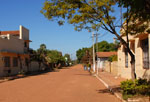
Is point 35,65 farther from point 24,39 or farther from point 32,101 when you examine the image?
point 32,101

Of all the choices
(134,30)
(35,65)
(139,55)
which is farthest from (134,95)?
(35,65)

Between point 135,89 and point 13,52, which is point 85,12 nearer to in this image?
point 135,89

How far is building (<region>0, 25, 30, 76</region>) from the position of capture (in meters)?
27.5

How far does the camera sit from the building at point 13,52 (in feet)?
90.4

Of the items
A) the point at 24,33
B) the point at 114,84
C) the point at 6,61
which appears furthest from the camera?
the point at 24,33

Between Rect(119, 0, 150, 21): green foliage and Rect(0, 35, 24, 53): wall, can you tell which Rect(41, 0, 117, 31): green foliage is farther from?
Rect(0, 35, 24, 53): wall

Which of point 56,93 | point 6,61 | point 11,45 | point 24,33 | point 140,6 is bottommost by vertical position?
point 56,93

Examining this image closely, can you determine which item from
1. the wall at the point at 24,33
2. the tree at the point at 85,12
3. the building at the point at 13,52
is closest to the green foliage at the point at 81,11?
the tree at the point at 85,12

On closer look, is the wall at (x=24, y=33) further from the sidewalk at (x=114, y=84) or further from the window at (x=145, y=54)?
the window at (x=145, y=54)

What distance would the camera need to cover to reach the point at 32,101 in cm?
955

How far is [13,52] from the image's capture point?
31.7 meters

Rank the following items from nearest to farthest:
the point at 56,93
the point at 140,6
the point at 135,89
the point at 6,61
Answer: the point at 140,6 → the point at 135,89 → the point at 56,93 → the point at 6,61

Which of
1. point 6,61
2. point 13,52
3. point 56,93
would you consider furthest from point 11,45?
point 56,93

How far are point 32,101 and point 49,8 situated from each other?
4.66 metres
